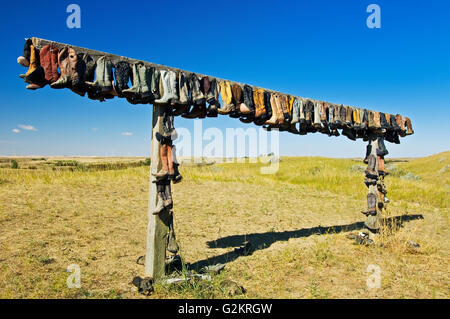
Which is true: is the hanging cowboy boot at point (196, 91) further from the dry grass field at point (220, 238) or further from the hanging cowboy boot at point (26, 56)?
the dry grass field at point (220, 238)

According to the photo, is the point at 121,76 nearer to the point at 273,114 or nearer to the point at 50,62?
the point at 50,62

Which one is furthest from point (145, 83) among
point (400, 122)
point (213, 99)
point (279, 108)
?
point (400, 122)

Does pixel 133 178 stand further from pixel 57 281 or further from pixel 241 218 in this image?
pixel 57 281

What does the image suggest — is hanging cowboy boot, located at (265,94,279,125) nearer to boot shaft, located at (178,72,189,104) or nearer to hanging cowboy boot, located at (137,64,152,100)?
boot shaft, located at (178,72,189,104)

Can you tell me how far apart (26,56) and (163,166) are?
227cm

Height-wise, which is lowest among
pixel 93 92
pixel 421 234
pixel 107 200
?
pixel 421 234

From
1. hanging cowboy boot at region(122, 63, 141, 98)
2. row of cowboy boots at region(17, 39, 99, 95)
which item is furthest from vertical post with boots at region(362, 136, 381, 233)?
row of cowboy boots at region(17, 39, 99, 95)

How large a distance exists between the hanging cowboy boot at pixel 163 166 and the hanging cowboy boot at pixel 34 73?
1.81 metres

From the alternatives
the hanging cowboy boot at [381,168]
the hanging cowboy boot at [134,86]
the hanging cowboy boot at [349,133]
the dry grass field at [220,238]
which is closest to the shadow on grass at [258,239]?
the dry grass field at [220,238]

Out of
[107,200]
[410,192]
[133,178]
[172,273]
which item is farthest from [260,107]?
[410,192]

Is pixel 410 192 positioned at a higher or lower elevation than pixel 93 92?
lower

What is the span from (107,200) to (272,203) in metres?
6.81

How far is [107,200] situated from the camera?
10.7 m
